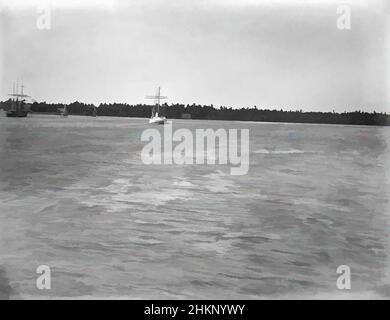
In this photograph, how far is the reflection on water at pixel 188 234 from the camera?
4672 millimetres

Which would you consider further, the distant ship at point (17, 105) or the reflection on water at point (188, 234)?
the distant ship at point (17, 105)

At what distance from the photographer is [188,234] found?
6.69m

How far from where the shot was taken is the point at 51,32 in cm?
570

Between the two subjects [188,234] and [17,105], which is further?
[188,234]

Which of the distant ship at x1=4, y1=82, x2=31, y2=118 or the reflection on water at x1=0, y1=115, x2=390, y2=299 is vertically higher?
the distant ship at x1=4, y1=82, x2=31, y2=118

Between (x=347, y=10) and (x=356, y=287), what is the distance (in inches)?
114

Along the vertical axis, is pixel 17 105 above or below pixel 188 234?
above

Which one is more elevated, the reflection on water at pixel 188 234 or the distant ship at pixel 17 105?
the distant ship at pixel 17 105

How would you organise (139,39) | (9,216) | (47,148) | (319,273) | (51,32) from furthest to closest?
1. (47,148)
2. (9,216)
3. (139,39)
4. (51,32)
5. (319,273)

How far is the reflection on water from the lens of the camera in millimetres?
4672

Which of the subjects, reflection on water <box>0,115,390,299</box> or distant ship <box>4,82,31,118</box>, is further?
distant ship <box>4,82,31,118</box>
